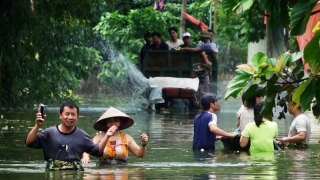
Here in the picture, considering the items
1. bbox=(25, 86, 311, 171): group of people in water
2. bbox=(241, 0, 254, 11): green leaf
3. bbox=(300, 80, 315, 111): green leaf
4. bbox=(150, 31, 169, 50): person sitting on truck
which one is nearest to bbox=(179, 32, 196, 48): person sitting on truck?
bbox=(150, 31, 169, 50): person sitting on truck

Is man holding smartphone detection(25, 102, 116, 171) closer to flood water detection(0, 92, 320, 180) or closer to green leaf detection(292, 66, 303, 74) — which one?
flood water detection(0, 92, 320, 180)

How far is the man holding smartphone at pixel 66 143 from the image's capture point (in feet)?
36.2

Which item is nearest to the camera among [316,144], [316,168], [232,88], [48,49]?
[232,88]

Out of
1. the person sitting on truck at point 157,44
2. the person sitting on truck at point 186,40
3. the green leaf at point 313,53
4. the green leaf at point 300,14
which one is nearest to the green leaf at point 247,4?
the green leaf at point 300,14

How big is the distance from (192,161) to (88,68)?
13636 millimetres

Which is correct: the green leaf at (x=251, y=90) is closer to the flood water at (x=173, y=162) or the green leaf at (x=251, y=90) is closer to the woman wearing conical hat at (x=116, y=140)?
the flood water at (x=173, y=162)

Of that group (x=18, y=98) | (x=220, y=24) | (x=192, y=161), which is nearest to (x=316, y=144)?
(x=192, y=161)

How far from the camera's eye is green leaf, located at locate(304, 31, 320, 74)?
233 inches

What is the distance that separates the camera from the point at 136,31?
139 feet

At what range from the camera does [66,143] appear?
11117mm

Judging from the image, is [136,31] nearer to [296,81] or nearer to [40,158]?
[40,158]

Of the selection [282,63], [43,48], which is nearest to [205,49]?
[43,48]

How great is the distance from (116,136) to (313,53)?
651 centimetres

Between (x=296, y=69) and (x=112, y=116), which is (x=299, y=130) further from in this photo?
(x=296, y=69)
